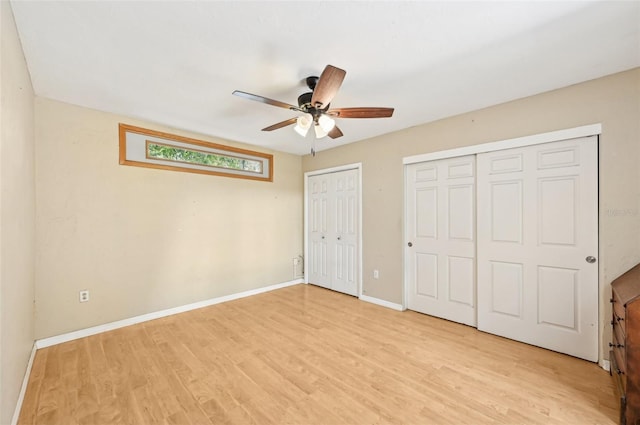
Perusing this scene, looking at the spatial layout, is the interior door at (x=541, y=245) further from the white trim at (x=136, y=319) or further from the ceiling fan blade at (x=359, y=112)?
the white trim at (x=136, y=319)

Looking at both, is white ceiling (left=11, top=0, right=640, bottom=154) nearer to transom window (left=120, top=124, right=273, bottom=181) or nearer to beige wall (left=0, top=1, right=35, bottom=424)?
beige wall (left=0, top=1, right=35, bottom=424)

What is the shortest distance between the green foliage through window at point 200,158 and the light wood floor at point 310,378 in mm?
2075

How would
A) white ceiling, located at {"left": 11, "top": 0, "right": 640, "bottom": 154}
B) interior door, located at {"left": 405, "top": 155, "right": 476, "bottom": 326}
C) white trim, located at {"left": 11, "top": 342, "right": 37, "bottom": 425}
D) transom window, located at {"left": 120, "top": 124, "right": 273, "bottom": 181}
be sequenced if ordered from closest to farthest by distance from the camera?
white ceiling, located at {"left": 11, "top": 0, "right": 640, "bottom": 154} < white trim, located at {"left": 11, "top": 342, "right": 37, "bottom": 425} < interior door, located at {"left": 405, "top": 155, "right": 476, "bottom": 326} < transom window, located at {"left": 120, "top": 124, "right": 273, "bottom": 181}

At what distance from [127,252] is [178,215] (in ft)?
2.29

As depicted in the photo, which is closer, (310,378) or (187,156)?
(310,378)

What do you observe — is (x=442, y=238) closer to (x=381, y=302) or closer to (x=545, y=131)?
(x=381, y=302)

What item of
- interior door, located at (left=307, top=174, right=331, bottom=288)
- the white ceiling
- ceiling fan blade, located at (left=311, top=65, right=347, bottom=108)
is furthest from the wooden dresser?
interior door, located at (left=307, top=174, right=331, bottom=288)

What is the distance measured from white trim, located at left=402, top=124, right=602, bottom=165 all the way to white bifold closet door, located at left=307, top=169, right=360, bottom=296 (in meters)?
1.17

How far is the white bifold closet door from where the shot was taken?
4.13 m

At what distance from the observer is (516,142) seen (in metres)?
2.59

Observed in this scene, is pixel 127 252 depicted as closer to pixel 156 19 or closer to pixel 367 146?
pixel 156 19

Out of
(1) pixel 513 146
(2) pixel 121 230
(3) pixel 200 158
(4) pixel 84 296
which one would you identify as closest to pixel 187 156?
(3) pixel 200 158

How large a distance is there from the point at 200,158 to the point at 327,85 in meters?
2.60

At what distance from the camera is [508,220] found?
2676 millimetres
